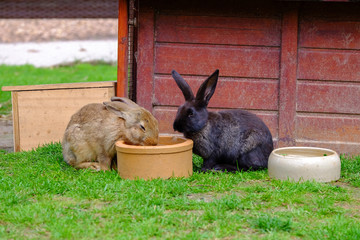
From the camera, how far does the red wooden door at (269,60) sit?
17.2 feet

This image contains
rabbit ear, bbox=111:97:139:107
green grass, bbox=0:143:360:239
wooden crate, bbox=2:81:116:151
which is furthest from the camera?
wooden crate, bbox=2:81:116:151

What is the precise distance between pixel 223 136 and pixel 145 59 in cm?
134

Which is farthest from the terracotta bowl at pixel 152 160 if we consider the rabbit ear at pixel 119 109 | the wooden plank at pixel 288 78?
the wooden plank at pixel 288 78

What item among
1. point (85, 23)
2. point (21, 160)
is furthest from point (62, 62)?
point (21, 160)

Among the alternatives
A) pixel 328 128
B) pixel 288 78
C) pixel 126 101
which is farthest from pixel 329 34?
pixel 126 101

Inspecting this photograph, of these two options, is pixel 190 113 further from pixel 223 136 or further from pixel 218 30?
pixel 218 30

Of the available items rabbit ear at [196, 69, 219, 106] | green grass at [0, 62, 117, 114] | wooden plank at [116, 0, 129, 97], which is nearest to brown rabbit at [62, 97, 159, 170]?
rabbit ear at [196, 69, 219, 106]

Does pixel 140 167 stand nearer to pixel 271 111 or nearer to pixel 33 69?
pixel 271 111

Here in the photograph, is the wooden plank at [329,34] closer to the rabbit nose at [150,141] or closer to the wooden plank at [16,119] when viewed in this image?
the rabbit nose at [150,141]

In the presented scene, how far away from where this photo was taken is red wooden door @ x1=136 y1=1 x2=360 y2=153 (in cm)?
523

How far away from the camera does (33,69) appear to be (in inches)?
456

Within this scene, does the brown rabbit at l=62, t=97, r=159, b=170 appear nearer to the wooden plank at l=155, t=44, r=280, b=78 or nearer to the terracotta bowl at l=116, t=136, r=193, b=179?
the terracotta bowl at l=116, t=136, r=193, b=179

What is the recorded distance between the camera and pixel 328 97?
5273mm

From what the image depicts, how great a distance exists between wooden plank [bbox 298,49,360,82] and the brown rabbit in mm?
1910
